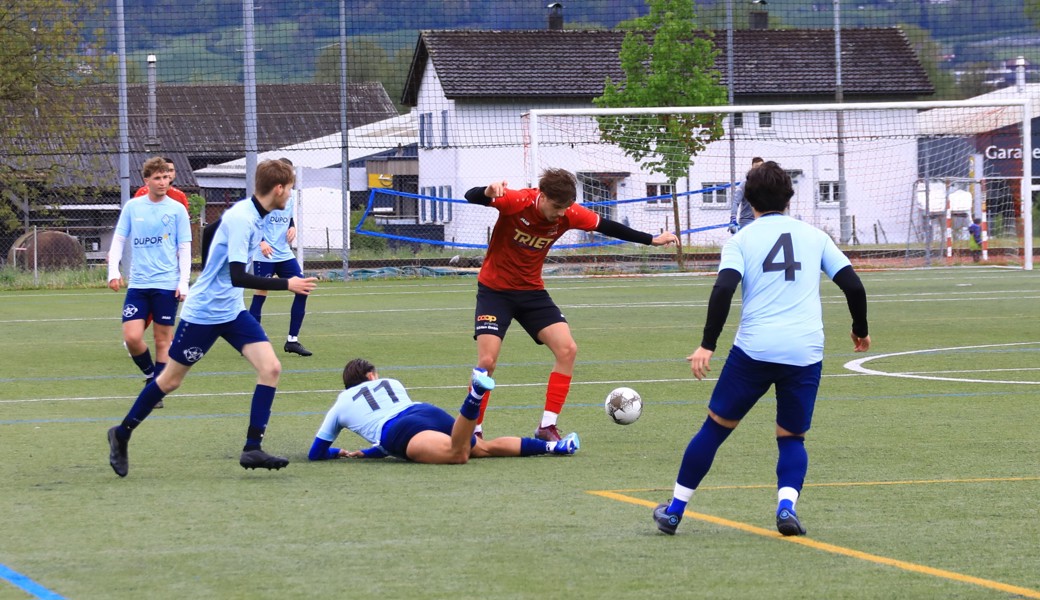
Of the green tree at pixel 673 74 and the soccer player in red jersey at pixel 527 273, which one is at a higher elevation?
the green tree at pixel 673 74

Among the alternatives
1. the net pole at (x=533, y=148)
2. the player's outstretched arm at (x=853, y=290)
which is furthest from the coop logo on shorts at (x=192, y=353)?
the net pole at (x=533, y=148)

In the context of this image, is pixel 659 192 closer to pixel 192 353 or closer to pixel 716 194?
pixel 716 194

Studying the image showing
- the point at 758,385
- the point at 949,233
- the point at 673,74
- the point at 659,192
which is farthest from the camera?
the point at 673,74

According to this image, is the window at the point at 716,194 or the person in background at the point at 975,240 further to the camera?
the window at the point at 716,194

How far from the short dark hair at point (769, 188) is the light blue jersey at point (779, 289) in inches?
3.5

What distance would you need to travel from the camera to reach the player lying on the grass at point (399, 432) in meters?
8.02

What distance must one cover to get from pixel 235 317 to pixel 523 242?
6.50 ft

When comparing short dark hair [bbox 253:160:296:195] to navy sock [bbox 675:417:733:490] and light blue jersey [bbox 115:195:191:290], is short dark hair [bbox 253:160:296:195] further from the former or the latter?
light blue jersey [bbox 115:195:191:290]

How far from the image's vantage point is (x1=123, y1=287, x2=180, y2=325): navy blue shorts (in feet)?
36.4

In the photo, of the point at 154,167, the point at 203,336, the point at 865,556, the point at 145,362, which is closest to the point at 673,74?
the point at 145,362

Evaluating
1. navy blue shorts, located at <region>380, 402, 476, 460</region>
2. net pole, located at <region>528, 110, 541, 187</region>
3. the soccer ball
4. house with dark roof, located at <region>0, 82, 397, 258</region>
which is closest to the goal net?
net pole, located at <region>528, 110, 541, 187</region>

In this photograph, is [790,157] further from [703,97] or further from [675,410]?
[675,410]

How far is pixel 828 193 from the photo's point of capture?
33.2 m

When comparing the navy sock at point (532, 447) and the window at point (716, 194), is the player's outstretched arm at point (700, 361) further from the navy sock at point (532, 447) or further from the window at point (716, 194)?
the window at point (716, 194)
